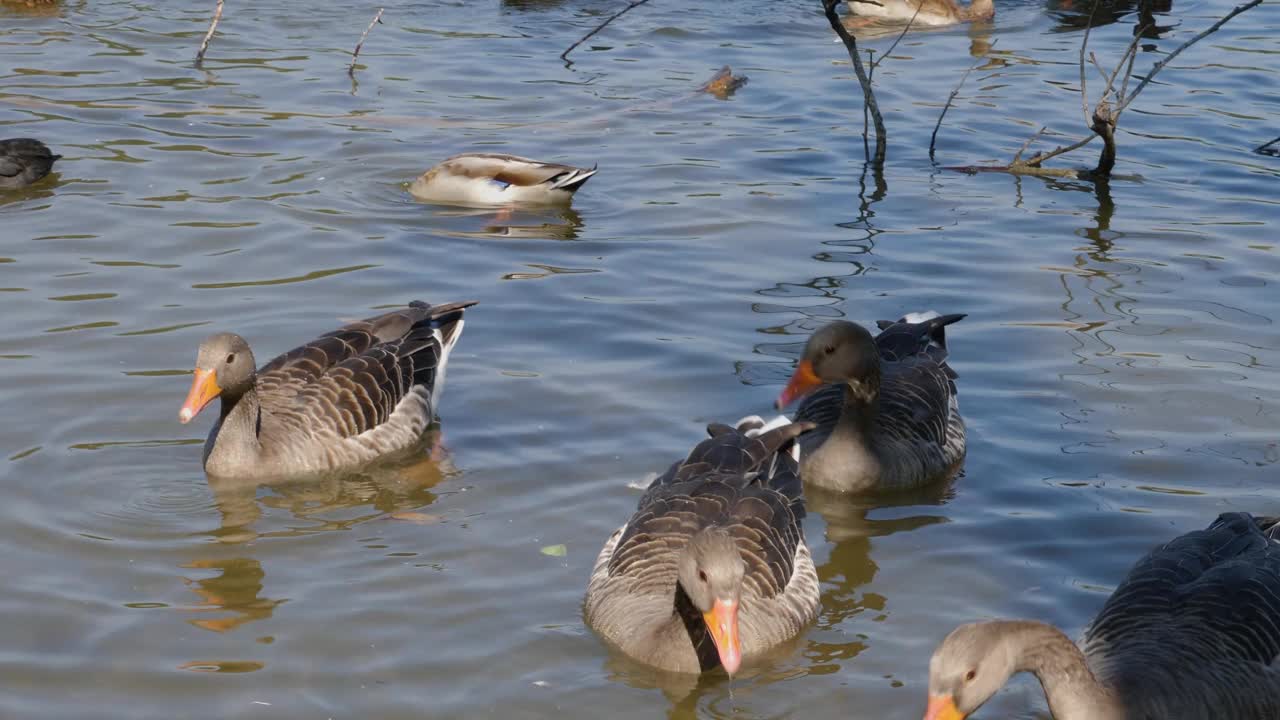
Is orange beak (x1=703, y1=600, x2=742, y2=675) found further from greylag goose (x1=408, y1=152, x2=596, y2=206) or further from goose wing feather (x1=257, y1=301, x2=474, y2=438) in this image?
greylag goose (x1=408, y1=152, x2=596, y2=206)

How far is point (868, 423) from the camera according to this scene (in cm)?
907

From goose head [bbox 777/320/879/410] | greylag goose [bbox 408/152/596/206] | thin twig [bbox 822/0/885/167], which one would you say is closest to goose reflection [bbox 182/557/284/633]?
goose head [bbox 777/320/879/410]

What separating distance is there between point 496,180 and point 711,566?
8.01m

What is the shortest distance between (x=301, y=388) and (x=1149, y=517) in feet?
16.2

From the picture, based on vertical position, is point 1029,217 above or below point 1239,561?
below

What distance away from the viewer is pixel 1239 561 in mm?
6590

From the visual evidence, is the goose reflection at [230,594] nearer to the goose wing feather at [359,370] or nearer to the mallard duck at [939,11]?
the goose wing feather at [359,370]

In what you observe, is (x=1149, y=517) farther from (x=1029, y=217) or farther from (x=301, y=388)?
(x=1029, y=217)

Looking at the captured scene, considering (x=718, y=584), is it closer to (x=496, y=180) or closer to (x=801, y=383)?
(x=801, y=383)

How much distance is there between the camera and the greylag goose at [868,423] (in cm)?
895

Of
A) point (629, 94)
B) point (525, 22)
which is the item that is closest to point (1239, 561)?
point (629, 94)

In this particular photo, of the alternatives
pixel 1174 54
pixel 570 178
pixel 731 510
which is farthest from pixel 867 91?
pixel 731 510

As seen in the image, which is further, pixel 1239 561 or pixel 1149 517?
pixel 1149 517

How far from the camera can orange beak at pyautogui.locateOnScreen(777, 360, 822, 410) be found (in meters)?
9.03
